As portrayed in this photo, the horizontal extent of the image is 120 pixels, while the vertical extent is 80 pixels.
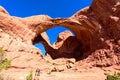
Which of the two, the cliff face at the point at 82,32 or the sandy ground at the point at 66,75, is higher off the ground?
the cliff face at the point at 82,32

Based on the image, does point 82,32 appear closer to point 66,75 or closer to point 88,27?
point 88,27

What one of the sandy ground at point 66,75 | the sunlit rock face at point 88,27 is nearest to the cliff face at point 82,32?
the sunlit rock face at point 88,27

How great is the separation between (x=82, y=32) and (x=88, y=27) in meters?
4.53

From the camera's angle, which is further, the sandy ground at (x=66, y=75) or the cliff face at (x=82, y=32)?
the cliff face at (x=82, y=32)

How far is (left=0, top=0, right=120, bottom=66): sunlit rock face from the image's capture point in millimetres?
31625

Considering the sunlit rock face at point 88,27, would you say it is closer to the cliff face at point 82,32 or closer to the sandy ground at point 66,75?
the cliff face at point 82,32

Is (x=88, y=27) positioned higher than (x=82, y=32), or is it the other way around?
(x=82, y=32)

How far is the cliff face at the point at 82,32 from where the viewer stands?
31.0 meters

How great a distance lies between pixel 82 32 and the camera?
40125mm

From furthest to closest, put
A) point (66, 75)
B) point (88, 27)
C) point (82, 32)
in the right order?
point (82, 32) < point (88, 27) < point (66, 75)

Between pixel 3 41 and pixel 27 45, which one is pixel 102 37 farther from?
pixel 3 41

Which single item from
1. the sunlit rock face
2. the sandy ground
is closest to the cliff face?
the sunlit rock face

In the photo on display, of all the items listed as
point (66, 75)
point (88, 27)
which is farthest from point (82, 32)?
point (66, 75)

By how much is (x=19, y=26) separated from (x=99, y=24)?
38.1 feet
